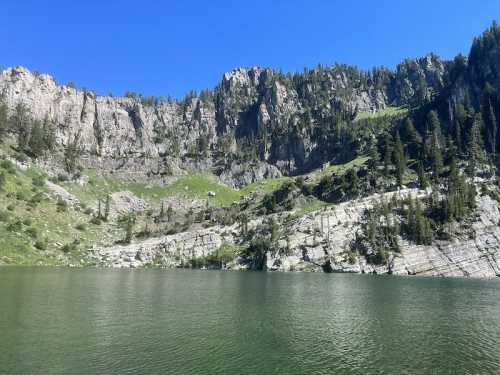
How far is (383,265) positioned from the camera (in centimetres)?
15238

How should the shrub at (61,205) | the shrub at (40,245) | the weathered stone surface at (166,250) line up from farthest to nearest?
the shrub at (61,205) < the weathered stone surface at (166,250) < the shrub at (40,245)

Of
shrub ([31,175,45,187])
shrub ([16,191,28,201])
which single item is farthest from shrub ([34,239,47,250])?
shrub ([31,175,45,187])

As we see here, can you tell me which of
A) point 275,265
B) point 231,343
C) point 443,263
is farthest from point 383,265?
point 231,343

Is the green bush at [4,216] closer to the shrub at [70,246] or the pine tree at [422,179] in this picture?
the shrub at [70,246]

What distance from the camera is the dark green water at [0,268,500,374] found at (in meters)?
33.7

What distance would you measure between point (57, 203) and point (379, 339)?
179918 millimetres

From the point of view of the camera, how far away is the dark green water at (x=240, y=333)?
33.7m

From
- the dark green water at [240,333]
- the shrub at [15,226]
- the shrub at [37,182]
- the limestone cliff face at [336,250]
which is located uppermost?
the shrub at [37,182]

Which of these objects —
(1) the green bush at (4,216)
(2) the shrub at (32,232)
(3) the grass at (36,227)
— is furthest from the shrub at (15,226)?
(1) the green bush at (4,216)

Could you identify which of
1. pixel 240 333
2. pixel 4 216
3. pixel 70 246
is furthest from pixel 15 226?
pixel 240 333

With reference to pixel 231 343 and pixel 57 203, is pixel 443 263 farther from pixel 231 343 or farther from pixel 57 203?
pixel 57 203

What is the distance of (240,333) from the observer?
1794 inches

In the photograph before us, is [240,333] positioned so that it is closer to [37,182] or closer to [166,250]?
[166,250]

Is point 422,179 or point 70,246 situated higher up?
point 422,179
